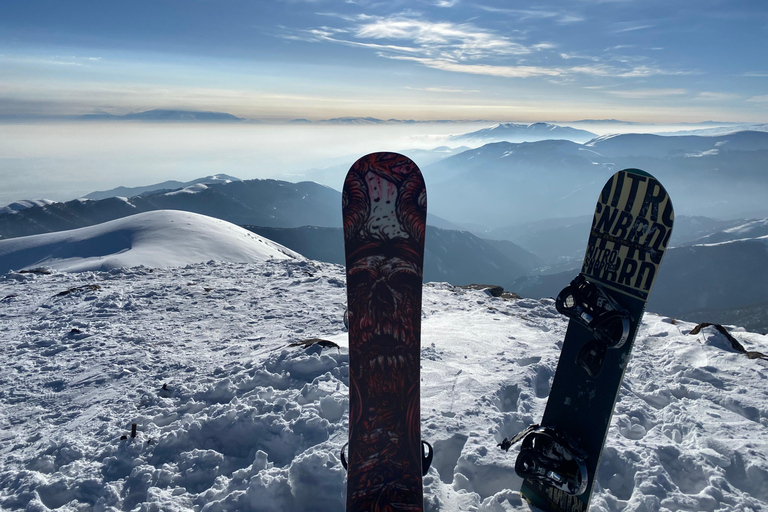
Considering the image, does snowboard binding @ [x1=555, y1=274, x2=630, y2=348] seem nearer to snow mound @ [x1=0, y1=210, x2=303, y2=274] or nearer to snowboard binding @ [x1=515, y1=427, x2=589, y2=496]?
snowboard binding @ [x1=515, y1=427, x2=589, y2=496]

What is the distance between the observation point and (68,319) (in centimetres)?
1038

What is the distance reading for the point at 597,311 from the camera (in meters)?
4.42

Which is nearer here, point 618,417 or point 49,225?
point 618,417

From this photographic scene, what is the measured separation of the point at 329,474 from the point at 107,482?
2.61m

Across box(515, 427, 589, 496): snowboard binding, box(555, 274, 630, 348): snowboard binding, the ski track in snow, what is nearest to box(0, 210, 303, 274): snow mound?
the ski track in snow

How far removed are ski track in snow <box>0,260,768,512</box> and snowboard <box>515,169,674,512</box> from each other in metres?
0.61

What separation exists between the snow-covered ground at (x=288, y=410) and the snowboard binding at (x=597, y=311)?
210 cm

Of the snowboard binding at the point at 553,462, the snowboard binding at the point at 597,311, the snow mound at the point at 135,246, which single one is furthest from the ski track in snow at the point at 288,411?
the snow mound at the point at 135,246

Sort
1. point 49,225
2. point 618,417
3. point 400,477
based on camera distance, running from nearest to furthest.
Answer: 1. point 400,477
2. point 618,417
3. point 49,225

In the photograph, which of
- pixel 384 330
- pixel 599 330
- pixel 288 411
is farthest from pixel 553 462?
pixel 288 411

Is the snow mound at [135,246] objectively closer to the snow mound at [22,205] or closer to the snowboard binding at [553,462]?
the snowboard binding at [553,462]

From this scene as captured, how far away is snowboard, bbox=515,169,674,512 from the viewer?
445cm

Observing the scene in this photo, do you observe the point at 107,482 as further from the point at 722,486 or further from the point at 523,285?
the point at 523,285

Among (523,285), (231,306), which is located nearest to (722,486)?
(231,306)
